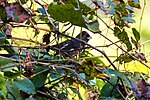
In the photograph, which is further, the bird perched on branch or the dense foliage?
the bird perched on branch

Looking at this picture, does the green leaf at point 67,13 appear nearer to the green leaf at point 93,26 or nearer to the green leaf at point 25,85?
the green leaf at point 93,26

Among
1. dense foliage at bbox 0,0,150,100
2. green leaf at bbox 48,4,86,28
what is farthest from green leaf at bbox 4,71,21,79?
green leaf at bbox 48,4,86,28

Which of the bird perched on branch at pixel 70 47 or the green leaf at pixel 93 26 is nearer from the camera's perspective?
the green leaf at pixel 93 26

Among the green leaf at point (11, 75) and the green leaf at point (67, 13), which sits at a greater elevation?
the green leaf at point (67, 13)

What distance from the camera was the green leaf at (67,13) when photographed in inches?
24.6

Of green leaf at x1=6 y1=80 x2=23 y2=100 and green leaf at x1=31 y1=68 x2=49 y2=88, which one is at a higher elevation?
green leaf at x1=6 y1=80 x2=23 y2=100

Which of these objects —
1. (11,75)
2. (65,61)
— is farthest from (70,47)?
(11,75)

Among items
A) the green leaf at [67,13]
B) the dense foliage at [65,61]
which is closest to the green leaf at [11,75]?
the dense foliage at [65,61]

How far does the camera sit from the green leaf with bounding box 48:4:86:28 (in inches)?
24.6

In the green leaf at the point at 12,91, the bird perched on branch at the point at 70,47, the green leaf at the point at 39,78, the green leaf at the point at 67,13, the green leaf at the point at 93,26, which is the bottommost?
the green leaf at the point at 39,78

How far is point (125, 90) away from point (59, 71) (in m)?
0.13

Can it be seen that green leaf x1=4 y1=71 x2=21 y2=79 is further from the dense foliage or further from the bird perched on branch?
the bird perched on branch

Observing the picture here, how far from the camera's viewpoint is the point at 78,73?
27.7 inches

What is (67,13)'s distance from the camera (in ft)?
2.08
